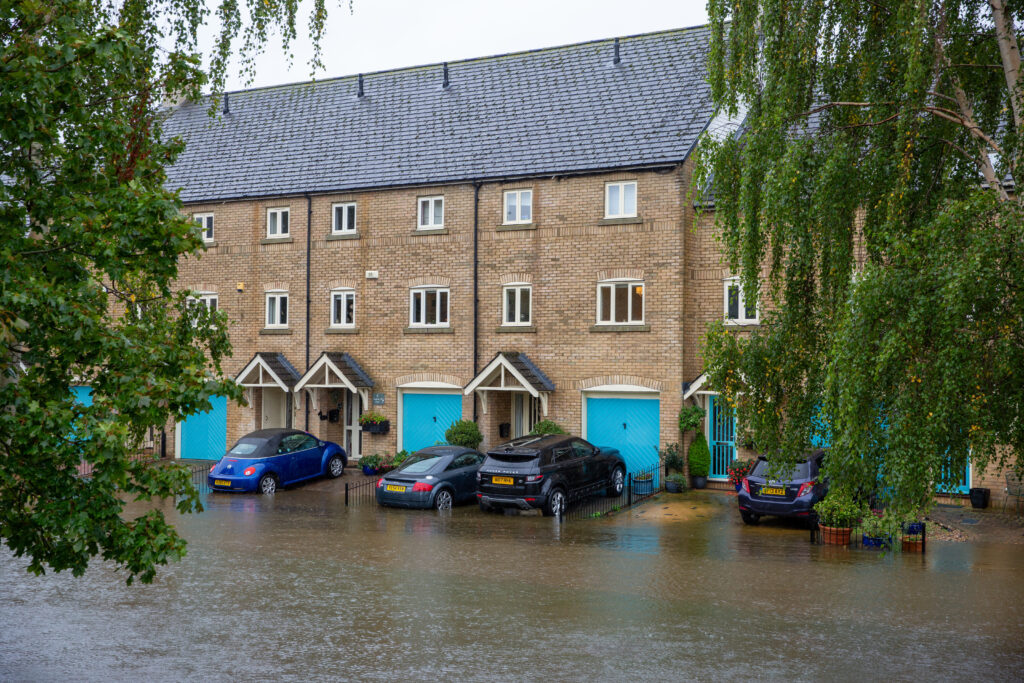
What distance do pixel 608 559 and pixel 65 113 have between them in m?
11.5

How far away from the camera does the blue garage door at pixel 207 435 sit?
99.8 ft

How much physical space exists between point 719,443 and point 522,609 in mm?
13071

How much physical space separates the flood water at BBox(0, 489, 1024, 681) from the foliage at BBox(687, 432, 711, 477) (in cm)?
498

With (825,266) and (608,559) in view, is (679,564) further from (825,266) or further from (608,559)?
(825,266)

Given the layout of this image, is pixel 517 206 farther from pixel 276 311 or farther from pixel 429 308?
pixel 276 311

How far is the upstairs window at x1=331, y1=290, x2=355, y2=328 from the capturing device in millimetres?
28672

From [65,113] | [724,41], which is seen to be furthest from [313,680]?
[724,41]

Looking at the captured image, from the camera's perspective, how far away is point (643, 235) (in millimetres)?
24891

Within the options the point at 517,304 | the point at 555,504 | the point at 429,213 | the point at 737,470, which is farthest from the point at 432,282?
the point at 737,470

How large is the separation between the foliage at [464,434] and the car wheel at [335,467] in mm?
3354

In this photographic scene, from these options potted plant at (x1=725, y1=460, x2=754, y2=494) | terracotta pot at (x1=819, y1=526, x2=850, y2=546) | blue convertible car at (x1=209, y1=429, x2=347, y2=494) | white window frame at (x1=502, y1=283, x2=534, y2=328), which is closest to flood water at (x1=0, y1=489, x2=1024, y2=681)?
terracotta pot at (x1=819, y1=526, x2=850, y2=546)

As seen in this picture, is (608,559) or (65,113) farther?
(608,559)

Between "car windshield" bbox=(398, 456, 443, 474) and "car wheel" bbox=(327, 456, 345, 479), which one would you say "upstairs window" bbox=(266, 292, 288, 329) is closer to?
"car wheel" bbox=(327, 456, 345, 479)

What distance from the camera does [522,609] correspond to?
12.8 meters
